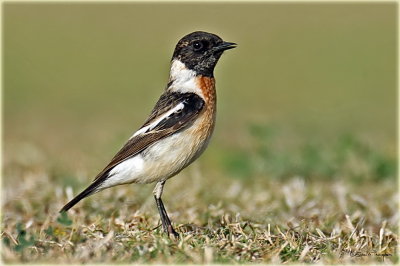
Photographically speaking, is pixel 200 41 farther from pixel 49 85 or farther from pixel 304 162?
pixel 49 85

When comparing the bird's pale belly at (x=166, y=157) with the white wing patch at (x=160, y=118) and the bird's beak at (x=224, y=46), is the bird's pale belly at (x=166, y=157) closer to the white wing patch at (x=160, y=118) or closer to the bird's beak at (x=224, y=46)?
the white wing patch at (x=160, y=118)

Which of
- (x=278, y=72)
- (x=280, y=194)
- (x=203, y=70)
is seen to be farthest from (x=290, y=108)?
(x=203, y=70)

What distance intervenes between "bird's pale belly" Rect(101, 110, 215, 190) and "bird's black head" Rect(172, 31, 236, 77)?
0.69 meters

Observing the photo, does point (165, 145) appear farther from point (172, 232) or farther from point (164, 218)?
point (172, 232)

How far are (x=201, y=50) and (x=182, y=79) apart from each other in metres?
0.35

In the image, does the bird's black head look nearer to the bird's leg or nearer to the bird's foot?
the bird's leg

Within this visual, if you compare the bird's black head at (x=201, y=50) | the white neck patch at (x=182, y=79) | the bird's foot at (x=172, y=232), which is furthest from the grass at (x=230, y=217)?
the bird's black head at (x=201, y=50)

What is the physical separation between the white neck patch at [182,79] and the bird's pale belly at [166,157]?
43 centimetres

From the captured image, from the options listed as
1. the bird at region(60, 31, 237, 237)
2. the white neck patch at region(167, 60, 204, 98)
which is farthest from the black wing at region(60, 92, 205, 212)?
the white neck patch at region(167, 60, 204, 98)

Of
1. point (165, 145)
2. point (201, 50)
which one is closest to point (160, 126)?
point (165, 145)

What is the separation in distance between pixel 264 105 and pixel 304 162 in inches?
436

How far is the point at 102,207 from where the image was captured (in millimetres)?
8305

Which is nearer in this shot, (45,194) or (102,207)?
(102,207)

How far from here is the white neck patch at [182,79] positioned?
7.97 meters
